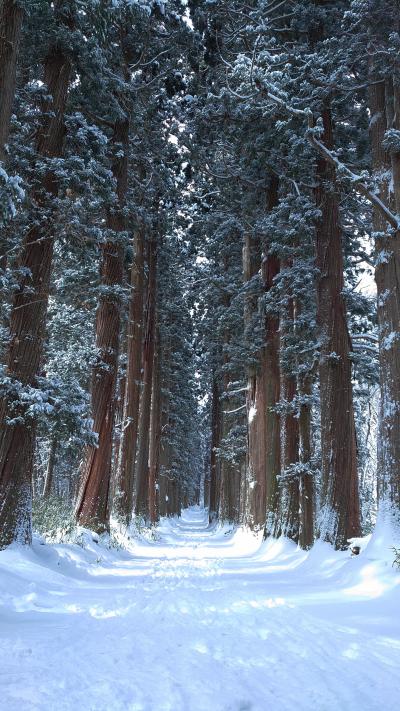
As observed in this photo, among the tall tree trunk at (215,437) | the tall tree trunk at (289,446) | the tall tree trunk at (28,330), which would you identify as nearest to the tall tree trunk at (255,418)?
the tall tree trunk at (289,446)

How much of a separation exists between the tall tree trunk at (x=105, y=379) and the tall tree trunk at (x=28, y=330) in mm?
2741

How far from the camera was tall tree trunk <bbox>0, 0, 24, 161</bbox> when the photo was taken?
5895 mm

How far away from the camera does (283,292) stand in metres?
14.5

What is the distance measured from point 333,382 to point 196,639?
23.9 ft

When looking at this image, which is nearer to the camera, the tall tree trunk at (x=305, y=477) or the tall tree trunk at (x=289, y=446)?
the tall tree trunk at (x=305, y=477)

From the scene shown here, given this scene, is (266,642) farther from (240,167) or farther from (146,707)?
(240,167)

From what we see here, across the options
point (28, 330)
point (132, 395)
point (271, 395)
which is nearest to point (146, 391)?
point (132, 395)

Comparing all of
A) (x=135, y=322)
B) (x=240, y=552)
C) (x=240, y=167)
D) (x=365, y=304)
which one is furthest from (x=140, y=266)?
(x=240, y=552)

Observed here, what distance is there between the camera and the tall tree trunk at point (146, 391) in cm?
2148

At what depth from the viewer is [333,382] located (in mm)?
10836

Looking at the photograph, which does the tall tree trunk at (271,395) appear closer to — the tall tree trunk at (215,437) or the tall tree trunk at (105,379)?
the tall tree trunk at (105,379)

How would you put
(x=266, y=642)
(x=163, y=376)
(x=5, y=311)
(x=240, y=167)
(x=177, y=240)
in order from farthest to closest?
(x=163, y=376) → (x=177, y=240) → (x=240, y=167) → (x=5, y=311) → (x=266, y=642)

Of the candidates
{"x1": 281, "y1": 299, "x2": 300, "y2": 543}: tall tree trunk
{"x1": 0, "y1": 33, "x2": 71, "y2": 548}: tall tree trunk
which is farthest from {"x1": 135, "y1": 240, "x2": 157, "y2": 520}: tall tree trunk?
{"x1": 0, "y1": 33, "x2": 71, "y2": 548}: tall tree trunk

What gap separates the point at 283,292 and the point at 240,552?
8044 mm
